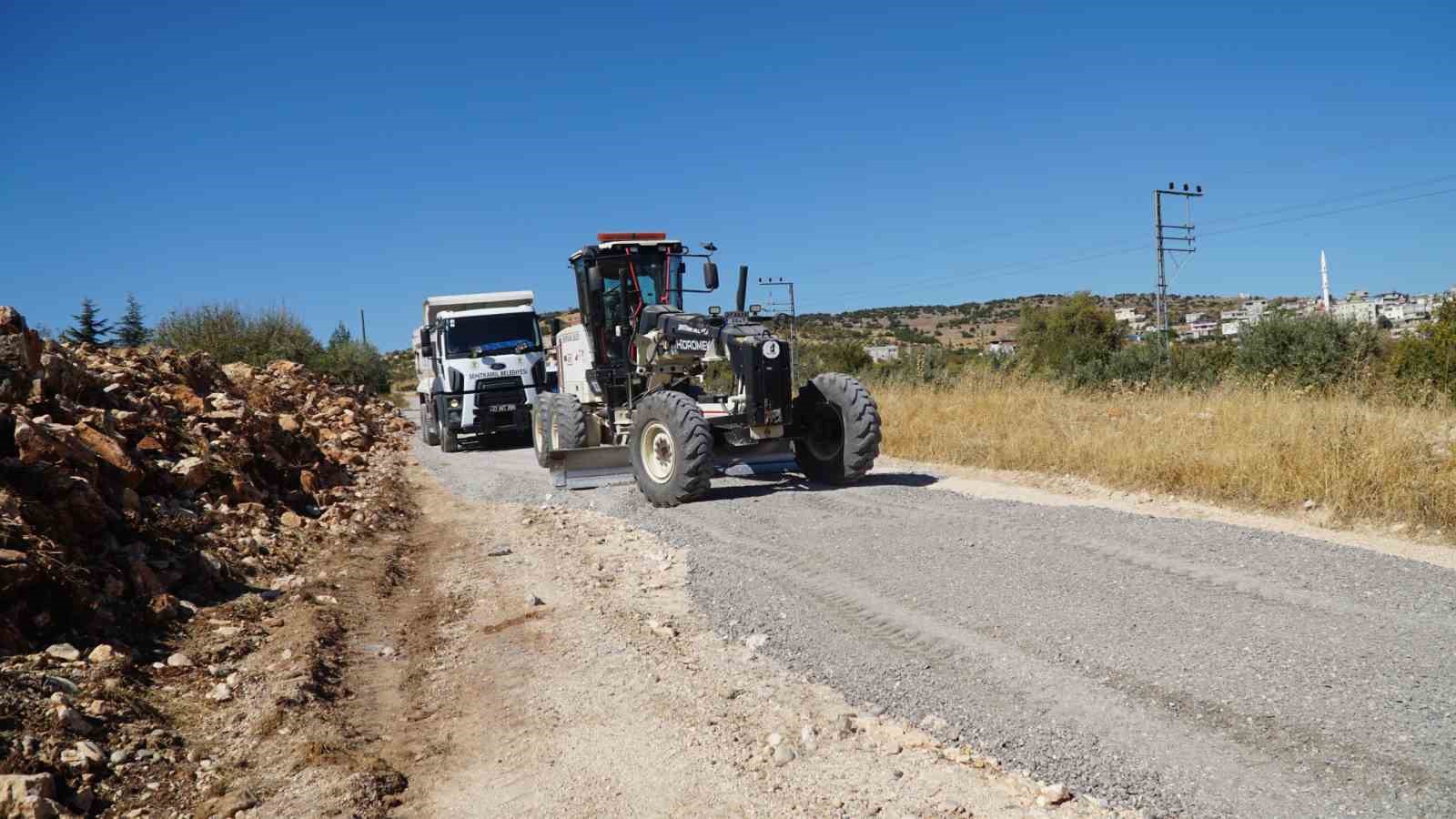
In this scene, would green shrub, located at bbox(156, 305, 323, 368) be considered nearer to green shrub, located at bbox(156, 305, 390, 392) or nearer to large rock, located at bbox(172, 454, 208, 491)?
green shrub, located at bbox(156, 305, 390, 392)

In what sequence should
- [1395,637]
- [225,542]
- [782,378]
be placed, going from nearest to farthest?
[1395,637]
[225,542]
[782,378]

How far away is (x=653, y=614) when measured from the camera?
6102mm

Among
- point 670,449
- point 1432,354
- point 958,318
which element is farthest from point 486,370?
point 958,318

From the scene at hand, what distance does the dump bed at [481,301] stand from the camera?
65.0ft

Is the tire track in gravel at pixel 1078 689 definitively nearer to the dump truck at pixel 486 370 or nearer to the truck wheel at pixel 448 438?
the dump truck at pixel 486 370

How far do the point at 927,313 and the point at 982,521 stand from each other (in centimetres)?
10290

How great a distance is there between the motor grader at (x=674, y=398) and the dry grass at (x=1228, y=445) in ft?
7.80

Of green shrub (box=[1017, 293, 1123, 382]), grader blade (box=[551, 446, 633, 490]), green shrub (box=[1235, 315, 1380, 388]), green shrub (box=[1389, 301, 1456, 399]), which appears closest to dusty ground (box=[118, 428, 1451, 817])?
grader blade (box=[551, 446, 633, 490])

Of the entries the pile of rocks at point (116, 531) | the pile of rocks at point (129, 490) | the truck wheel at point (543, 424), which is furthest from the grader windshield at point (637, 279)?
the pile of rocks at point (129, 490)

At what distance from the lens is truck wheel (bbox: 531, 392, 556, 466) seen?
13531 mm

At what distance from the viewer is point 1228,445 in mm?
9414

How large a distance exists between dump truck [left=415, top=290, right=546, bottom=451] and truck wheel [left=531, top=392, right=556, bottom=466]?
3.32m

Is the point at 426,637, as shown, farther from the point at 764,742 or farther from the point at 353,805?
the point at 764,742

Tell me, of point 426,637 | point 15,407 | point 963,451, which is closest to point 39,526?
point 15,407
